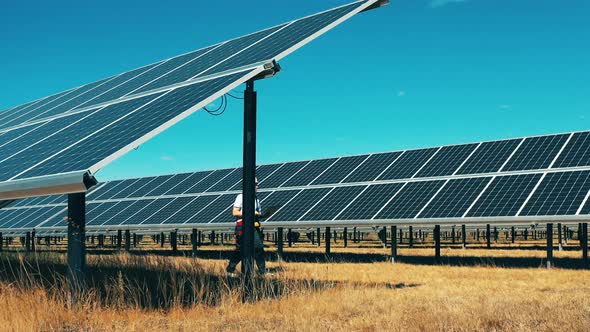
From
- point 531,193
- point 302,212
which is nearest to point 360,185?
point 302,212

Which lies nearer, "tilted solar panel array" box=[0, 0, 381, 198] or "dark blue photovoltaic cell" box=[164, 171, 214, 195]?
"tilted solar panel array" box=[0, 0, 381, 198]

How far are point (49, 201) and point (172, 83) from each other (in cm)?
2775

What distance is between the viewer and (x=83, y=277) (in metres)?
9.88

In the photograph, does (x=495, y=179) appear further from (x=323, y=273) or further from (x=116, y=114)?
(x=116, y=114)

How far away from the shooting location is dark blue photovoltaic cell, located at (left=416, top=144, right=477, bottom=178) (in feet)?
76.1

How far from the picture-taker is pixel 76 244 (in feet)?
32.7

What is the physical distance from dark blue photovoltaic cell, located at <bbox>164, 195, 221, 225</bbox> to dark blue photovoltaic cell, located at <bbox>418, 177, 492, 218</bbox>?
1015 cm

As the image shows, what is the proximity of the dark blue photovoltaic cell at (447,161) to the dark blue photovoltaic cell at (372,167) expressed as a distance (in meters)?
1.90

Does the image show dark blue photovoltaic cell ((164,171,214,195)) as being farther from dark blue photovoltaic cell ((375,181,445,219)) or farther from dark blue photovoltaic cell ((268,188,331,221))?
dark blue photovoltaic cell ((375,181,445,219))

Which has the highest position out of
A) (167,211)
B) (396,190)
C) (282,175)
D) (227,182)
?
(282,175)

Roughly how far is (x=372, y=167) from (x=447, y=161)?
3200 mm

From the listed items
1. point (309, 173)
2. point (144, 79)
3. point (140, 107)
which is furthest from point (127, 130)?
point (309, 173)

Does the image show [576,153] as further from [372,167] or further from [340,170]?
[340,170]

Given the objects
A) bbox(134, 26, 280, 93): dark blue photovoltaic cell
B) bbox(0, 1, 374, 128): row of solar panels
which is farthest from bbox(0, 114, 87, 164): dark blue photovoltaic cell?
bbox(134, 26, 280, 93): dark blue photovoltaic cell
